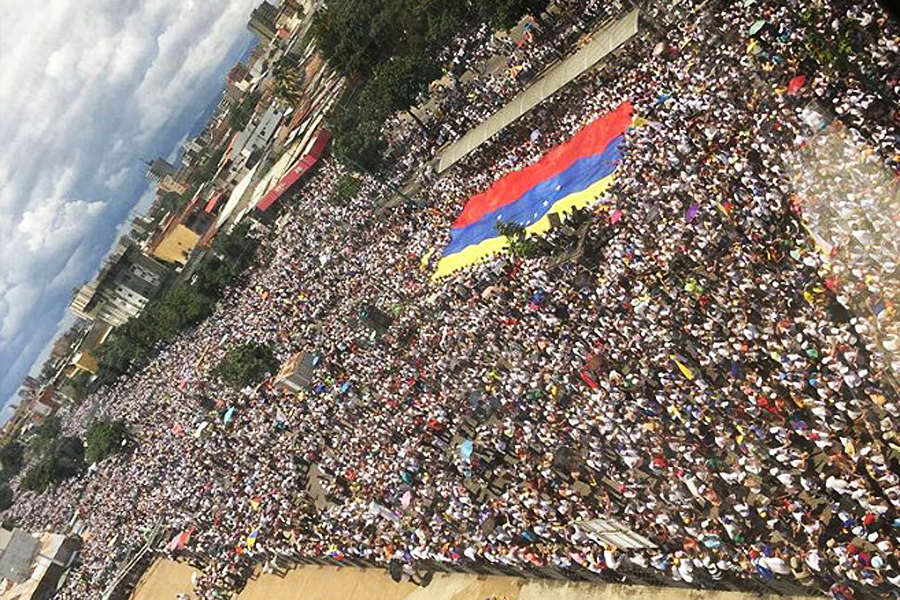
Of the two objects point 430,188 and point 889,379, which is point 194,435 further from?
point 889,379

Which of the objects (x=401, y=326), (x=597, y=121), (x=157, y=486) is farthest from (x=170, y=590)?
(x=597, y=121)

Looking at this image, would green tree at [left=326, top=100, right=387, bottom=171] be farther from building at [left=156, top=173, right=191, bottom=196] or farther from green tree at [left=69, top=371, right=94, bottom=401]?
building at [left=156, top=173, right=191, bottom=196]

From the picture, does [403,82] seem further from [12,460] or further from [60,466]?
[12,460]

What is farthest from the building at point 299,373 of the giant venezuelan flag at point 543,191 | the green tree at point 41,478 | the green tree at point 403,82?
the green tree at point 41,478

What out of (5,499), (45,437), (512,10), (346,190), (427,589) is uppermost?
(512,10)

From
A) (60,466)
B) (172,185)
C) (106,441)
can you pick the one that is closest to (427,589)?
(106,441)

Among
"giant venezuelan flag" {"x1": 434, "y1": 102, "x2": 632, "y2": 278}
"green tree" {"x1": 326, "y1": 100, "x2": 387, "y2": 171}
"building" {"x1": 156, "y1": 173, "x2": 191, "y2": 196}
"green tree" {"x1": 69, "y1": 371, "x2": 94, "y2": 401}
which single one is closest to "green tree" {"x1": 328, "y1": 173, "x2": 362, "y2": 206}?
"green tree" {"x1": 326, "y1": 100, "x2": 387, "y2": 171}
